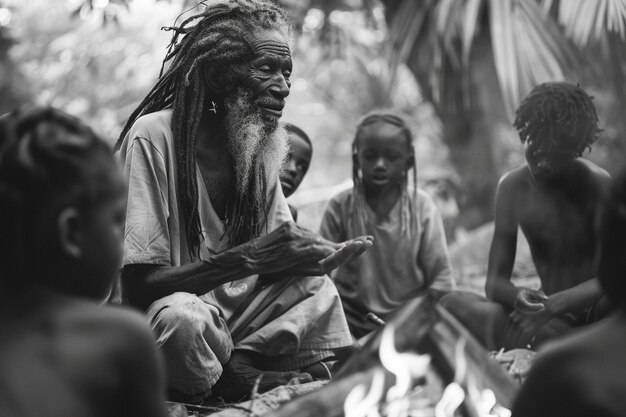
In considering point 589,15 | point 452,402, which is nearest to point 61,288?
point 452,402

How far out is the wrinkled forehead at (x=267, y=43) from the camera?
3.62m

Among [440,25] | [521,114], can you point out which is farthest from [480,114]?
[521,114]

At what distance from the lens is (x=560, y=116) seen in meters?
4.16

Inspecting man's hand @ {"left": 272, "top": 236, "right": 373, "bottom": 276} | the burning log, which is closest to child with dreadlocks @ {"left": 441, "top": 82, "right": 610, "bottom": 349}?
man's hand @ {"left": 272, "top": 236, "right": 373, "bottom": 276}

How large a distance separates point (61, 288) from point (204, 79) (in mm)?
2029

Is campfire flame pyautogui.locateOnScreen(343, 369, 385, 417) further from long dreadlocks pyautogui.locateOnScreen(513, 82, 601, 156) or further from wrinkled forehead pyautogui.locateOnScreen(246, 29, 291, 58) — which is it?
long dreadlocks pyautogui.locateOnScreen(513, 82, 601, 156)

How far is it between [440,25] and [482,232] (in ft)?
6.26

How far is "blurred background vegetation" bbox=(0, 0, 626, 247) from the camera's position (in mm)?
7074

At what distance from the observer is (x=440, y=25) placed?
23.8 ft

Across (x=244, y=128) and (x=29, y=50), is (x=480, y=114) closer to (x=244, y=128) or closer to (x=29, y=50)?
(x=244, y=128)

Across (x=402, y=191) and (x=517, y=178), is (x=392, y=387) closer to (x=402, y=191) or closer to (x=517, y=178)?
(x=517, y=178)

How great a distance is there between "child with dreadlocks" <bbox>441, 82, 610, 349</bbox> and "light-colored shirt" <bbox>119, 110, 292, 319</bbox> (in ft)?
4.41

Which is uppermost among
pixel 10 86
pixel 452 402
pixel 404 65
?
pixel 10 86

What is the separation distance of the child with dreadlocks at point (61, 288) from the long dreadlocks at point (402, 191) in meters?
3.28
